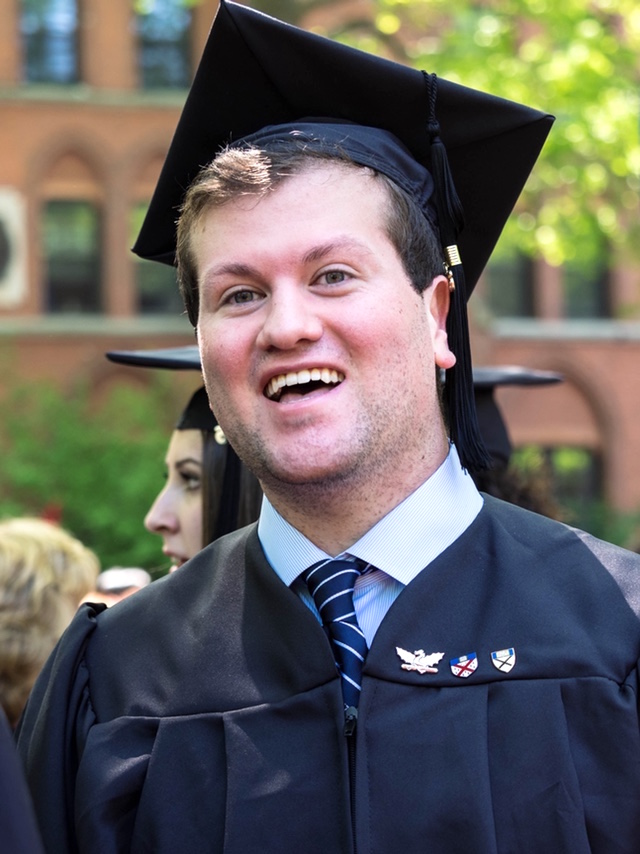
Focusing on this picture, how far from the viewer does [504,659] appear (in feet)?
7.35

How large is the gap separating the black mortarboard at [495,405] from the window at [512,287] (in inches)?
640

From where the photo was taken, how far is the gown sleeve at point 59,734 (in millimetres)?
2348

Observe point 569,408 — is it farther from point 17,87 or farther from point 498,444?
point 498,444

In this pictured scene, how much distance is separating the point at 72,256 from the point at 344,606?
17.8 metres

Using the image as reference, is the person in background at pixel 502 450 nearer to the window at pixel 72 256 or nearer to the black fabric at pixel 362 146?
the black fabric at pixel 362 146

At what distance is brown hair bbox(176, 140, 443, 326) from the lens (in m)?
2.38

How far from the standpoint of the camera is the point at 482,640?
227 cm

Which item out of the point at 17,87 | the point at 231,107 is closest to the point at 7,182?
the point at 17,87

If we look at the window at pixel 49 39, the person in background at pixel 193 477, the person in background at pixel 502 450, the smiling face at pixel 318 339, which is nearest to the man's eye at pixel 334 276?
the smiling face at pixel 318 339

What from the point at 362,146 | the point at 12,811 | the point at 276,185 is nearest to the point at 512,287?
the point at 362,146

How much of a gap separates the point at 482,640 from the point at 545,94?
11071mm

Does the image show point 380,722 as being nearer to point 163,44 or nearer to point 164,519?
point 164,519

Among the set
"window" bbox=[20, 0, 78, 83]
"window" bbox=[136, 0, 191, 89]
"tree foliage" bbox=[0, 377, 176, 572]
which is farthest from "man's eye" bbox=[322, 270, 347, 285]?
"window" bbox=[20, 0, 78, 83]

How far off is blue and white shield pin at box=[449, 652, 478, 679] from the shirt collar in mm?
169
